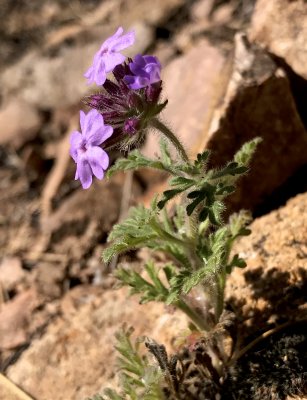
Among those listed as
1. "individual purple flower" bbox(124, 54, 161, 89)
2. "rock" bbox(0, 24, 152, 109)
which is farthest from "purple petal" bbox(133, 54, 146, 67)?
"rock" bbox(0, 24, 152, 109)

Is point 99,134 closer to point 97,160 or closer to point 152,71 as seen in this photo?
point 97,160

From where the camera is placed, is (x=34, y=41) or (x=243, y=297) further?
(x=34, y=41)

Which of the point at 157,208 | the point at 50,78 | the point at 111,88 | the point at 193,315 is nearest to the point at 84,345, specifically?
the point at 193,315

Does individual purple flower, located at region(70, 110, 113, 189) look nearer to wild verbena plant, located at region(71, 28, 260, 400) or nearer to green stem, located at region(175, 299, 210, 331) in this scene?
wild verbena plant, located at region(71, 28, 260, 400)

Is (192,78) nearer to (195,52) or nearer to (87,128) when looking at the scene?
(195,52)

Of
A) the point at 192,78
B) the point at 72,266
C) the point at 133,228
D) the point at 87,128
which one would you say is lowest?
the point at 72,266

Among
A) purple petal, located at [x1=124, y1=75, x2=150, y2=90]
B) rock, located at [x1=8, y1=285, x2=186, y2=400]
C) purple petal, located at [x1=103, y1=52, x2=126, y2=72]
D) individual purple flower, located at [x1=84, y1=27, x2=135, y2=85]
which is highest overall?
purple petal, located at [x1=103, y1=52, x2=126, y2=72]

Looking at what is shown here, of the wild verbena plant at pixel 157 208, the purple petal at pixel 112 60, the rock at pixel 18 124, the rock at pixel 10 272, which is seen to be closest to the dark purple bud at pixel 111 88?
the wild verbena plant at pixel 157 208

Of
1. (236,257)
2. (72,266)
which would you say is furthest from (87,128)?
(72,266)
